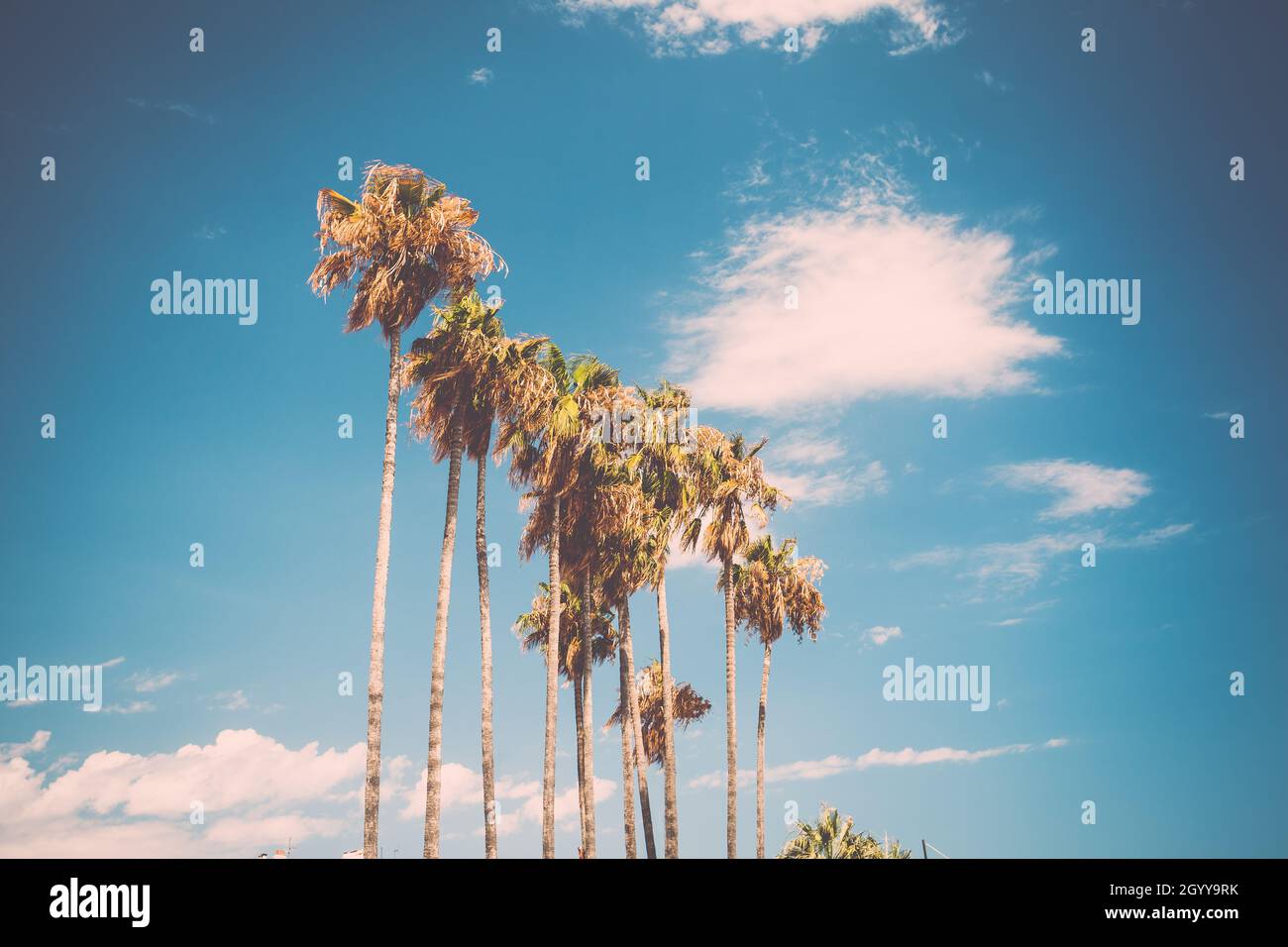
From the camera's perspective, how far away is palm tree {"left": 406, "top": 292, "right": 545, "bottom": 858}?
31391mm

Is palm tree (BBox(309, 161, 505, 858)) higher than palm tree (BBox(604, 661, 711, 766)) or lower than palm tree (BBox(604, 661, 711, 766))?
higher

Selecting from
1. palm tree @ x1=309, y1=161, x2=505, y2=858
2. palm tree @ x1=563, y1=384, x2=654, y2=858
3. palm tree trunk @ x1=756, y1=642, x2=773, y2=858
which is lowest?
palm tree trunk @ x1=756, y1=642, x2=773, y2=858

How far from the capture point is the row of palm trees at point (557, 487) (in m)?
29.3

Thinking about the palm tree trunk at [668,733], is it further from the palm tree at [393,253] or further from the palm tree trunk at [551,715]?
the palm tree at [393,253]

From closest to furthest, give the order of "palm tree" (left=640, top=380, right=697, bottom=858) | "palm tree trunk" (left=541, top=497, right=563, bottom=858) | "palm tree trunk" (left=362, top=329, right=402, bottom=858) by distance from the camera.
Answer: "palm tree trunk" (left=362, top=329, right=402, bottom=858)
"palm tree trunk" (left=541, top=497, right=563, bottom=858)
"palm tree" (left=640, top=380, right=697, bottom=858)

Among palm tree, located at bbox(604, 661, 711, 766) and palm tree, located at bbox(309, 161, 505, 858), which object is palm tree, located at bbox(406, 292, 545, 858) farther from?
palm tree, located at bbox(604, 661, 711, 766)

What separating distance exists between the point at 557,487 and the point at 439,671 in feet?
29.1

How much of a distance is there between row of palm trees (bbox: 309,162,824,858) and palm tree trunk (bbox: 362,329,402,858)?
0.05 metres

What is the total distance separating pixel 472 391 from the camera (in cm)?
3194

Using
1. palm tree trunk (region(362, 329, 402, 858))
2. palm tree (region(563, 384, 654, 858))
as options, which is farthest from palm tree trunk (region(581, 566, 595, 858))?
palm tree trunk (region(362, 329, 402, 858))

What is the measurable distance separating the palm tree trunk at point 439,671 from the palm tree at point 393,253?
2.46 metres
